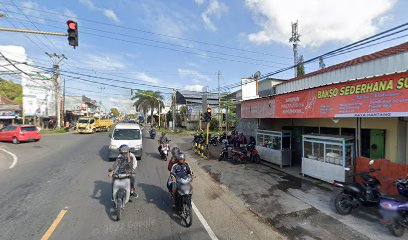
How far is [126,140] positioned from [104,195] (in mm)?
5612

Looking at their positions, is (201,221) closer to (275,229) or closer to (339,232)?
(275,229)

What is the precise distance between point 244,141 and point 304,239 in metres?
11.3

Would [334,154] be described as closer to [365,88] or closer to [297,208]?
[365,88]

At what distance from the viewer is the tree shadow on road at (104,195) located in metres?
5.56

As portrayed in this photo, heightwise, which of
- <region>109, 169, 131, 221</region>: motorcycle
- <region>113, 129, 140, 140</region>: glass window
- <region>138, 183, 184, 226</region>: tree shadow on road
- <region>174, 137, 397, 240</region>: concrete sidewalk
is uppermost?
<region>113, 129, 140, 140</region>: glass window

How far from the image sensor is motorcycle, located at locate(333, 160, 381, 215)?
564 centimetres

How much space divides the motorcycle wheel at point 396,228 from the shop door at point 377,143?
400 centimetres

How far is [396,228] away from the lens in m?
4.74

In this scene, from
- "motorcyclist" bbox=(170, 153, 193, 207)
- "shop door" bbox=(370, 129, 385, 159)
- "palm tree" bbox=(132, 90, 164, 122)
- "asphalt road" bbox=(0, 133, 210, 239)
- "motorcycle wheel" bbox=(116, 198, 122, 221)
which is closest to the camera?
"asphalt road" bbox=(0, 133, 210, 239)

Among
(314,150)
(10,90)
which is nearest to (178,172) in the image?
(314,150)

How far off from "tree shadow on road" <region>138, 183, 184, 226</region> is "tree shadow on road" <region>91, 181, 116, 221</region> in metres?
1.05

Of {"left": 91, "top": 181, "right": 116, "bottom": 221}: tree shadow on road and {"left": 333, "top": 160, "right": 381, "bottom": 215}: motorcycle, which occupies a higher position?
{"left": 333, "top": 160, "right": 381, "bottom": 215}: motorcycle

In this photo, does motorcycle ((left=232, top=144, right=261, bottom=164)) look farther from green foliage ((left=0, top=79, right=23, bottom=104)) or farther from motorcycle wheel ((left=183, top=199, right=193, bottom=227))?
green foliage ((left=0, top=79, right=23, bottom=104))

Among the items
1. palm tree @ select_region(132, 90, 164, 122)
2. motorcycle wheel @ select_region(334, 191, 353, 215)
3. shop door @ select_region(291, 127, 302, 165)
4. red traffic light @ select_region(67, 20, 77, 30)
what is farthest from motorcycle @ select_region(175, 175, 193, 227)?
palm tree @ select_region(132, 90, 164, 122)
